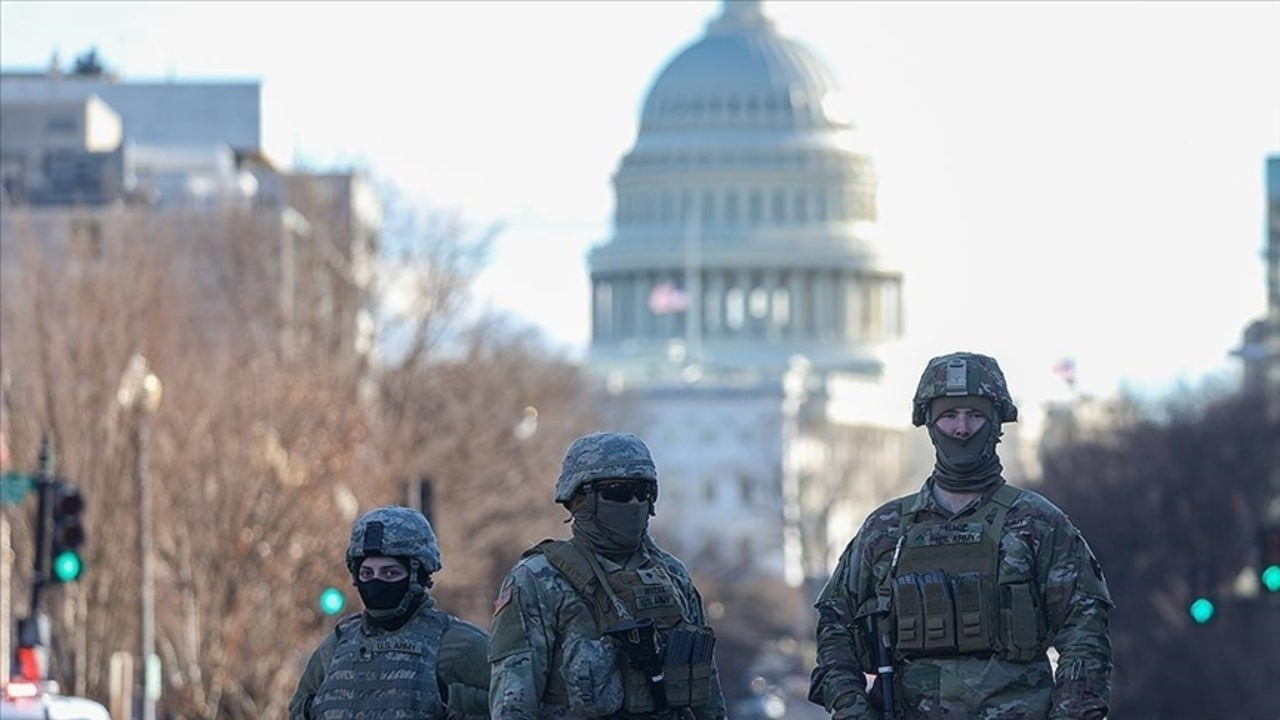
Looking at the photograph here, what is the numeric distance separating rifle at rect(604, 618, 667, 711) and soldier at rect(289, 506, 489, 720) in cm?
153

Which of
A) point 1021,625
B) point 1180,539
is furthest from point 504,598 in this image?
point 1180,539

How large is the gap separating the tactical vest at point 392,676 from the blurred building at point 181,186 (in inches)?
1828

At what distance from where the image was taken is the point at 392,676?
14.2m

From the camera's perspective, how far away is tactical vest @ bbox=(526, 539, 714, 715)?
12672 mm

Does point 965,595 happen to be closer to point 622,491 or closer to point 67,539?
point 622,491

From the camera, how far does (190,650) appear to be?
50.3m

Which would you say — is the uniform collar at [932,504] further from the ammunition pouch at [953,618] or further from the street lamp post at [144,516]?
the street lamp post at [144,516]

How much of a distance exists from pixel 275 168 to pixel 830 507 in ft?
257

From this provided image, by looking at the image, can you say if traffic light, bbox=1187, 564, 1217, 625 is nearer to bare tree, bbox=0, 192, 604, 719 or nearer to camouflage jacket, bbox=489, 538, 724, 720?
bare tree, bbox=0, 192, 604, 719

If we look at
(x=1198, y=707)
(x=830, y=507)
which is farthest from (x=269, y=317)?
(x=830, y=507)

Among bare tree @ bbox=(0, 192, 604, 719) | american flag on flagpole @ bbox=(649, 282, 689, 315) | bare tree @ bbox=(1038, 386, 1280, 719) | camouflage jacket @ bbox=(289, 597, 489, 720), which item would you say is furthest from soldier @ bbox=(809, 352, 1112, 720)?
american flag on flagpole @ bbox=(649, 282, 689, 315)

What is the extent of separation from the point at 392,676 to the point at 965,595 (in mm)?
2145

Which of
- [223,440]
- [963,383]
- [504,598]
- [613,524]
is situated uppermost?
[223,440]

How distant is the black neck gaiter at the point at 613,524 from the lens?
12836 millimetres
